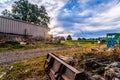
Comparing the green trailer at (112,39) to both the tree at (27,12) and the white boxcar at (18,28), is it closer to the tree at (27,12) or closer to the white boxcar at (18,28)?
the white boxcar at (18,28)

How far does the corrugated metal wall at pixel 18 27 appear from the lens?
29281mm

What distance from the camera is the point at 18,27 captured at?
32156 millimetres

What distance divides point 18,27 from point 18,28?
17 cm

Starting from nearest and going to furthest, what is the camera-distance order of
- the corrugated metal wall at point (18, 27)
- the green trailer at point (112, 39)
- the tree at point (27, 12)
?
the green trailer at point (112, 39) < the corrugated metal wall at point (18, 27) < the tree at point (27, 12)

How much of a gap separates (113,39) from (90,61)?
597cm

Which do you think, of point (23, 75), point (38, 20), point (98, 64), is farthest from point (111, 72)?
point (38, 20)

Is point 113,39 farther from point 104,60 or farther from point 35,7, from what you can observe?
point 35,7

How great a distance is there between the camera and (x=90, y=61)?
6703 mm

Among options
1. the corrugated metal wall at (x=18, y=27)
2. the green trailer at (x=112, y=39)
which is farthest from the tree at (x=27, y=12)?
the green trailer at (x=112, y=39)

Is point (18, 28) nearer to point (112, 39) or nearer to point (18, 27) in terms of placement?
point (18, 27)

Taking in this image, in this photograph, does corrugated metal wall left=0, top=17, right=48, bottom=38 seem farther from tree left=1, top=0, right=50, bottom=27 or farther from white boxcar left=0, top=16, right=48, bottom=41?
tree left=1, top=0, right=50, bottom=27

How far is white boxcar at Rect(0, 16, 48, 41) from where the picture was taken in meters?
29.4

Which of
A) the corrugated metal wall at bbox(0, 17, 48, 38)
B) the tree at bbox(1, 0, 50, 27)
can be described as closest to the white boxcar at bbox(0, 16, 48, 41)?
the corrugated metal wall at bbox(0, 17, 48, 38)

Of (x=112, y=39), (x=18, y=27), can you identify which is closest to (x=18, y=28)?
(x=18, y=27)
